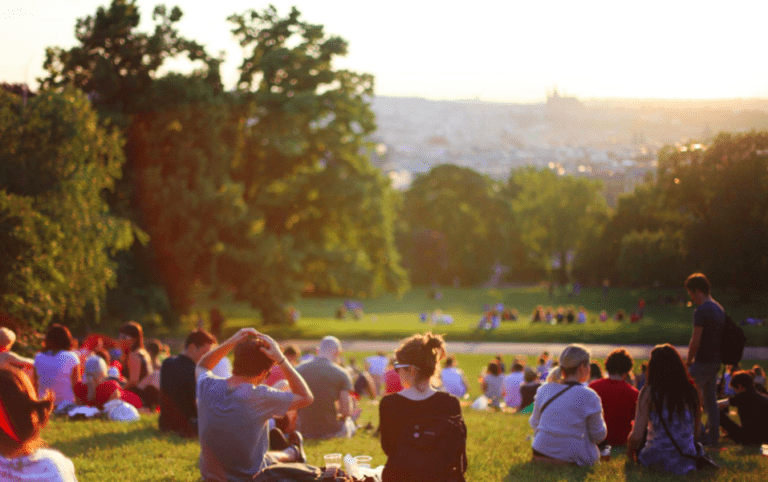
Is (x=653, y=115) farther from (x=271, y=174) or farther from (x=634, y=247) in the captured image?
(x=271, y=174)

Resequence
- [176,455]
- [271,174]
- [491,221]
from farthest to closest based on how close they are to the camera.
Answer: [491,221] < [271,174] < [176,455]

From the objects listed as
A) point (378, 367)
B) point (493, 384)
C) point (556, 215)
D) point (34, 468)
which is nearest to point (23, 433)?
point (34, 468)

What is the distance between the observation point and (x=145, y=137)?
86.5ft

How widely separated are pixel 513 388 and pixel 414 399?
9336 millimetres

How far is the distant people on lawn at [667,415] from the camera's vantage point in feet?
20.7

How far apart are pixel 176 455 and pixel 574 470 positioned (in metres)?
4.13

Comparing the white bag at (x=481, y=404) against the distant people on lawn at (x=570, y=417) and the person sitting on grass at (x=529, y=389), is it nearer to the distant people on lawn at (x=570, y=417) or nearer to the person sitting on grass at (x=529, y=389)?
the person sitting on grass at (x=529, y=389)

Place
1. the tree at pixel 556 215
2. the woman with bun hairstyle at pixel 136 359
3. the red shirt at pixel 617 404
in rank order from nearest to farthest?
1. the red shirt at pixel 617 404
2. the woman with bun hairstyle at pixel 136 359
3. the tree at pixel 556 215

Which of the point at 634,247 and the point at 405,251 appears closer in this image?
the point at 634,247

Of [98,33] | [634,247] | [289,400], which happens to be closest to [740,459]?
[289,400]

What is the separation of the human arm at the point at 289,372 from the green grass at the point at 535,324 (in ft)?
27.1

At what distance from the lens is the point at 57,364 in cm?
902

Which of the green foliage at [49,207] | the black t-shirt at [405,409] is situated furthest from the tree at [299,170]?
the black t-shirt at [405,409]

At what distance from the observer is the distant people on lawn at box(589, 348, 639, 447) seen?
25.0 feet
